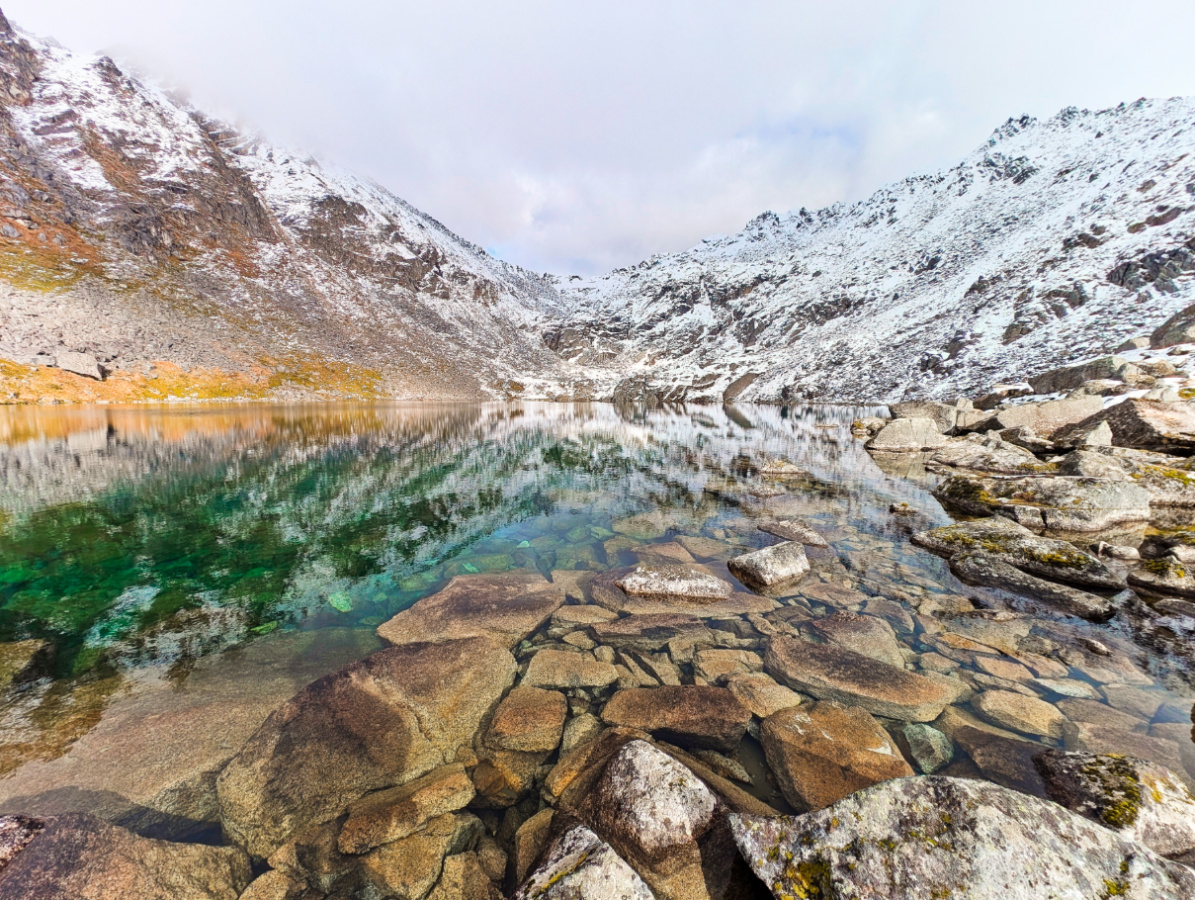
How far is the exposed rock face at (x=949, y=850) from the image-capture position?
325cm

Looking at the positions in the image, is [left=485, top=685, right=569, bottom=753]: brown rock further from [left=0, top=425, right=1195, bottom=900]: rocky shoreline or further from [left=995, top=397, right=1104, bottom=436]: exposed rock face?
[left=995, top=397, right=1104, bottom=436]: exposed rock face

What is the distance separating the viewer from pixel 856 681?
23.0 feet

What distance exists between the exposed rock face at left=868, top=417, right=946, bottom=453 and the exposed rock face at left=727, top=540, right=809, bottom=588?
28.6 metres

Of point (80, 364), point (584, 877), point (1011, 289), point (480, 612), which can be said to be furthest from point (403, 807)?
point (1011, 289)

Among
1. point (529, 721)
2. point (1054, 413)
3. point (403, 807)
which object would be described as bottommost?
point (403, 807)

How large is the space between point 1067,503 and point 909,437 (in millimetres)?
21915

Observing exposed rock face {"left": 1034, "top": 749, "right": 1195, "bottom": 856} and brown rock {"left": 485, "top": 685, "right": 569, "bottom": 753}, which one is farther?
brown rock {"left": 485, "top": 685, "right": 569, "bottom": 753}

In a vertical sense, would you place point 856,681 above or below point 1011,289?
below

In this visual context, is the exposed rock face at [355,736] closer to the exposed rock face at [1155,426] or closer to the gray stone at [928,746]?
the gray stone at [928,746]

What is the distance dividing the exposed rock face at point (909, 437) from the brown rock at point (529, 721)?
36044 mm

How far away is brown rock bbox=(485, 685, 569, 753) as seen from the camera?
20.0 ft

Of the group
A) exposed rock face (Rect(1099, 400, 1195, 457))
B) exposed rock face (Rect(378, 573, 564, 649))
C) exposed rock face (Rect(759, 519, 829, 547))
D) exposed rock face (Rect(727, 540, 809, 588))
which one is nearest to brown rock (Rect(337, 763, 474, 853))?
exposed rock face (Rect(378, 573, 564, 649))

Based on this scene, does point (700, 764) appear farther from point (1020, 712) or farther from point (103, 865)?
point (103, 865)

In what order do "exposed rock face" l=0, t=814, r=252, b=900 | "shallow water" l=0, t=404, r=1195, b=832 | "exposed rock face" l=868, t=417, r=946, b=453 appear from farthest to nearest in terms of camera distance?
1. "exposed rock face" l=868, t=417, r=946, b=453
2. "shallow water" l=0, t=404, r=1195, b=832
3. "exposed rock face" l=0, t=814, r=252, b=900
